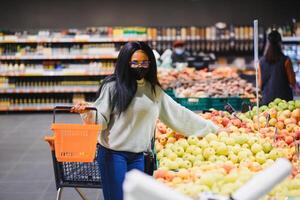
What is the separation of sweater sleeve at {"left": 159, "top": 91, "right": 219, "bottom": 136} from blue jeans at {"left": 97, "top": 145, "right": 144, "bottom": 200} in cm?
37

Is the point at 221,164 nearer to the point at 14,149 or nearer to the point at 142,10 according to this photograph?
the point at 14,149

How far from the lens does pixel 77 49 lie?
470 inches

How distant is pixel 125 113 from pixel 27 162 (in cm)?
407

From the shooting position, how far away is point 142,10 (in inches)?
489

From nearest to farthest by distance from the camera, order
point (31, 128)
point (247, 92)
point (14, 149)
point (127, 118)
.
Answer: point (127, 118)
point (247, 92)
point (14, 149)
point (31, 128)

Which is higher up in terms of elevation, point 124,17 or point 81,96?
point 124,17

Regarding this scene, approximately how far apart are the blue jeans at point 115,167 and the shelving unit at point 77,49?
802cm

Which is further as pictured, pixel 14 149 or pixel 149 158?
pixel 14 149

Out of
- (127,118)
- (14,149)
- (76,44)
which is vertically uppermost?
(76,44)

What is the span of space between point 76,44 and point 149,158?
849 centimetres

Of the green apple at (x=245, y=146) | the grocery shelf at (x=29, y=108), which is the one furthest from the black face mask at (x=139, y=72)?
the grocery shelf at (x=29, y=108)

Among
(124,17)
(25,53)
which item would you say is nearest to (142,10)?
(124,17)

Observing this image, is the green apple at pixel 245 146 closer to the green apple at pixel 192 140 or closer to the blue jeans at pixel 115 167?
the green apple at pixel 192 140

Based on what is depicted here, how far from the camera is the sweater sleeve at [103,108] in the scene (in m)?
3.81
